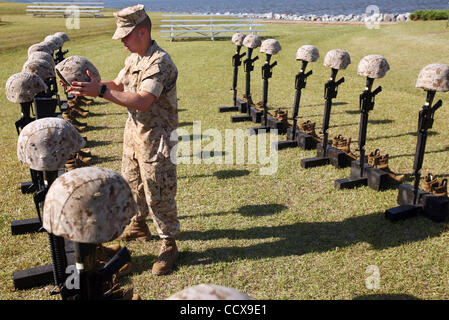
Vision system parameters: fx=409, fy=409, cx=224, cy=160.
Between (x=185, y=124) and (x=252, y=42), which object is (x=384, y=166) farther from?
(x=185, y=124)

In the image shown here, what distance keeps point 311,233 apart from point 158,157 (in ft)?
8.00

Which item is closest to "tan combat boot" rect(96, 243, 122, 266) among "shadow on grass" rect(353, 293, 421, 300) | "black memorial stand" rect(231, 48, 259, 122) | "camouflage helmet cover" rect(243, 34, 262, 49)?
"shadow on grass" rect(353, 293, 421, 300)

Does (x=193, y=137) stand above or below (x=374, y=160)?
below

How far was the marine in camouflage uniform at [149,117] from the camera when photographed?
420 cm

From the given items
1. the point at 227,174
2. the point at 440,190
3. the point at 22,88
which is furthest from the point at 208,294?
the point at 227,174

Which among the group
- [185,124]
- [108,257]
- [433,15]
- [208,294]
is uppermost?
[433,15]

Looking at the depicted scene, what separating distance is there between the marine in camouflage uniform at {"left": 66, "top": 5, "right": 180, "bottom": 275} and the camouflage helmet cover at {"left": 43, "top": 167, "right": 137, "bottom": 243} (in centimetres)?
157

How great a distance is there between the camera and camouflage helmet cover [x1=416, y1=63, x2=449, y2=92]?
5367mm

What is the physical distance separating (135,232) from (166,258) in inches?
31.3

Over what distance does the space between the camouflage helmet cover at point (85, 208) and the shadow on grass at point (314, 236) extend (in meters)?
2.59

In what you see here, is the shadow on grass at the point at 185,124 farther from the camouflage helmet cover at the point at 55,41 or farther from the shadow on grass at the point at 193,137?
the camouflage helmet cover at the point at 55,41

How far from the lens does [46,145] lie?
370 centimetres
